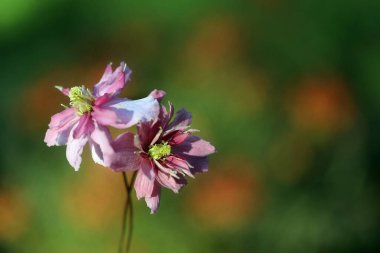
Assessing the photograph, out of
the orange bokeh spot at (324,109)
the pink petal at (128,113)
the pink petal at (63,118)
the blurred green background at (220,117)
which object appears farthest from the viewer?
the orange bokeh spot at (324,109)

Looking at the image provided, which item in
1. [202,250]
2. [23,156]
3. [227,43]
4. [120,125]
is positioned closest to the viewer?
[120,125]

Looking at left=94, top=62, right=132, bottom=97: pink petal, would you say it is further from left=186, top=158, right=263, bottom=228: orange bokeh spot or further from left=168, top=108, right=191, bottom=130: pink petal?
left=186, top=158, right=263, bottom=228: orange bokeh spot

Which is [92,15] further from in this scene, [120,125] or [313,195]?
[120,125]

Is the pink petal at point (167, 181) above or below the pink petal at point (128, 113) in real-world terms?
below

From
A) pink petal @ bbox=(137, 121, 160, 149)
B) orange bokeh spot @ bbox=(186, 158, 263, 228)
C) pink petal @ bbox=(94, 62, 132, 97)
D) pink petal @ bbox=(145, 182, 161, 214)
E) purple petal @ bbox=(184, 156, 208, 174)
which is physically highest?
pink petal @ bbox=(94, 62, 132, 97)

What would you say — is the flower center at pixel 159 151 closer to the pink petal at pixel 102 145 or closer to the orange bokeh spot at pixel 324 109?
the pink petal at pixel 102 145

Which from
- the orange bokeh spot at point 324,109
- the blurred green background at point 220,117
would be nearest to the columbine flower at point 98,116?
the blurred green background at point 220,117

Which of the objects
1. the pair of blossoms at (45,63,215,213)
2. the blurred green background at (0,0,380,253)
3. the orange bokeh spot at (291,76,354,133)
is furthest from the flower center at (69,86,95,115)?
the orange bokeh spot at (291,76,354,133)

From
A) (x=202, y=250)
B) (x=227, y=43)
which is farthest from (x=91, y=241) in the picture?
(x=227, y=43)
